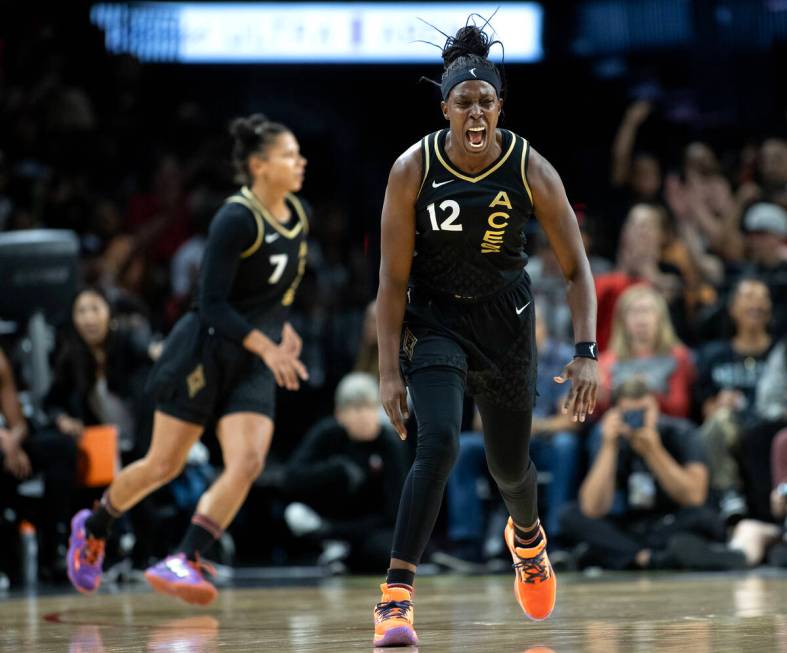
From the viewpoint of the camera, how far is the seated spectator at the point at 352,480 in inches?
350

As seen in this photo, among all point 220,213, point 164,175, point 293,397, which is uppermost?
point 164,175

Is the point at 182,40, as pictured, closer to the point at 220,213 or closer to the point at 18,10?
the point at 18,10

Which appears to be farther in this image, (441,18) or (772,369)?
(441,18)

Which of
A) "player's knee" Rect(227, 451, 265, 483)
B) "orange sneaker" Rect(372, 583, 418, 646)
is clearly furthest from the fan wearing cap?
"orange sneaker" Rect(372, 583, 418, 646)

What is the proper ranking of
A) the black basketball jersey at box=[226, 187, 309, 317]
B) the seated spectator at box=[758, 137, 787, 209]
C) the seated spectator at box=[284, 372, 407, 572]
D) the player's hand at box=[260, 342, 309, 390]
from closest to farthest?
the player's hand at box=[260, 342, 309, 390] → the black basketball jersey at box=[226, 187, 309, 317] → the seated spectator at box=[284, 372, 407, 572] → the seated spectator at box=[758, 137, 787, 209]

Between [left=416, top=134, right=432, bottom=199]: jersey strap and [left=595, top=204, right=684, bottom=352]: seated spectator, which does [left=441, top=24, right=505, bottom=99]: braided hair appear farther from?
[left=595, top=204, right=684, bottom=352]: seated spectator

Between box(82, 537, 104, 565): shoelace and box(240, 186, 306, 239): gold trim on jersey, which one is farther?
box(82, 537, 104, 565): shoelace

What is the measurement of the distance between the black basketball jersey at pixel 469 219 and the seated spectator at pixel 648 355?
180 inches

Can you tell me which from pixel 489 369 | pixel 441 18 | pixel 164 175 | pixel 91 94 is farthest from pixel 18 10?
pixel 489 369

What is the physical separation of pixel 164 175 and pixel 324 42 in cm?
172

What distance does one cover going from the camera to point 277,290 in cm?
625

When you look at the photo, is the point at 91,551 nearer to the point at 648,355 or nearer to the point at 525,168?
the point at 525,168

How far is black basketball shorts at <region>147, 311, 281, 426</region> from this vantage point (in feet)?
20.0

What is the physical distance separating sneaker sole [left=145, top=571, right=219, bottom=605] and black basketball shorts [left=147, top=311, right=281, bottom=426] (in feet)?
2.19
